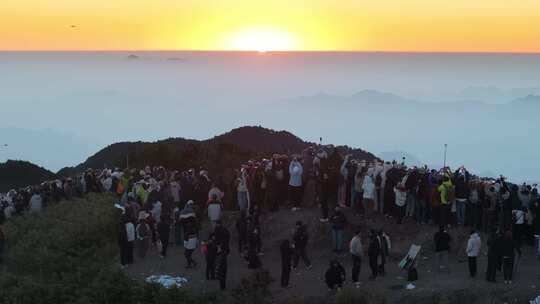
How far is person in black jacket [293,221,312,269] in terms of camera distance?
15430 mm

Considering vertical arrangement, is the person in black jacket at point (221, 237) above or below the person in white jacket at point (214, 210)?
below

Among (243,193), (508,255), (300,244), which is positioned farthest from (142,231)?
(508,255)

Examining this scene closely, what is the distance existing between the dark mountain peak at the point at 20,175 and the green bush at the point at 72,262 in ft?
74.3

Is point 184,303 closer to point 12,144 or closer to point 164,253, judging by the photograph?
point 164,253

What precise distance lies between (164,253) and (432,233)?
21.6ft

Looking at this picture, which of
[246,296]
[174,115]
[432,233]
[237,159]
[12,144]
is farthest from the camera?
[174,115]

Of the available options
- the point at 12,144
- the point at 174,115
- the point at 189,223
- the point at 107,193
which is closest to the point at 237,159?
the point at 107,193

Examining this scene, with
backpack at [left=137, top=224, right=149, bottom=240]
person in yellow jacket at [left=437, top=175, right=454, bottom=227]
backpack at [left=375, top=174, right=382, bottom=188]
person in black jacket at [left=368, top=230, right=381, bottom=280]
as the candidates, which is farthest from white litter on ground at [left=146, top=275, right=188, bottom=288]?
person in yellow jacket at [left=437, top=175, right=454, bottom=227]

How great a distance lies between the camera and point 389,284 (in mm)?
14766

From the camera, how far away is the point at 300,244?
1578 centimetres

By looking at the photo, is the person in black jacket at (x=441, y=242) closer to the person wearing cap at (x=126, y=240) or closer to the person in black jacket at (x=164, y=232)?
the person in black jacket at (x=164, y=232)

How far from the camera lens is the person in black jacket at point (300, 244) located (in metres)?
15.4

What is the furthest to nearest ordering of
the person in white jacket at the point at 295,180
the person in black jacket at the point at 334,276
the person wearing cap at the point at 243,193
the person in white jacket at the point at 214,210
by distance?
1. the person wearing cap at the point at 243,193
2. the person in white jacket at the point at 295,180
3. the person in white jacket at the point at 214,210
4. the person in black jacket at the point at 334,276

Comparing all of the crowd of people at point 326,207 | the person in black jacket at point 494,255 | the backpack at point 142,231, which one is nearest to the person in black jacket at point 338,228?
the crowd of people at point 326,207
